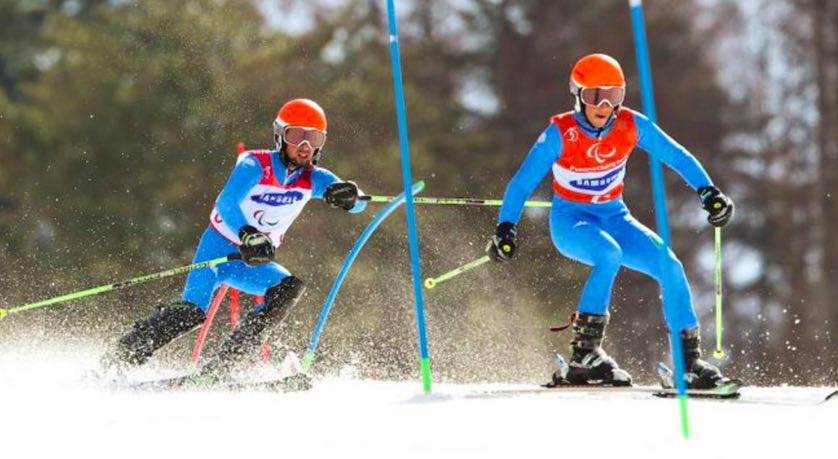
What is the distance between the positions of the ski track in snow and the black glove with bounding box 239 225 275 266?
743mm

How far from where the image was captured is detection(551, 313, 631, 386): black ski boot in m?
6.93

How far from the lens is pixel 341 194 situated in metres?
7.78

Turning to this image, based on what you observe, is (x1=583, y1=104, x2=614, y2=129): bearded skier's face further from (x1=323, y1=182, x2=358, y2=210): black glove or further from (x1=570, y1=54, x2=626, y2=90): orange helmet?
(x1=323, y1=182, x2=358, y2=210): black glove

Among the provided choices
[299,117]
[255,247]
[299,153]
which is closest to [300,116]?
[299,117]

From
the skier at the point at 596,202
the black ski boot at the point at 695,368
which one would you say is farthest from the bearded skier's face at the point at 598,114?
the black ski boot at the point at 695,368

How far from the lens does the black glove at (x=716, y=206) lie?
22.7ft

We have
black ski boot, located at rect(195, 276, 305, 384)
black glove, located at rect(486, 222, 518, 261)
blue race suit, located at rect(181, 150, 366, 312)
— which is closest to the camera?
black glove, located at rect(486, 222, 518, 261)

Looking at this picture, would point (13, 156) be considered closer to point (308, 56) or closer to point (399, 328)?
point (308, 56)

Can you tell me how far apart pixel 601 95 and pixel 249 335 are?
2.17m

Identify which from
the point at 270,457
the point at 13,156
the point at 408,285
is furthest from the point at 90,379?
the point at 13,156

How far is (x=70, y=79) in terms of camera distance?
24062mm

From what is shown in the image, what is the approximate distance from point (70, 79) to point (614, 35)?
30.4ft

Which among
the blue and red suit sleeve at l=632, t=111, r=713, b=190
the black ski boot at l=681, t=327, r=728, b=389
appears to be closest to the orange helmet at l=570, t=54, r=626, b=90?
the blue and red suit sleeve at l=632, t=111, r=713, b=190

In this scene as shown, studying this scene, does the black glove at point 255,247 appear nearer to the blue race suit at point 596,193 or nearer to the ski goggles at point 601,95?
the blue race suit at point 596,193
